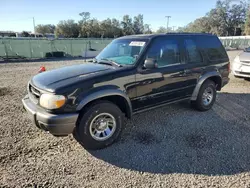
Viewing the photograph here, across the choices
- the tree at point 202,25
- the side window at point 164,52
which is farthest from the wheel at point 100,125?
the tree at point 202,25

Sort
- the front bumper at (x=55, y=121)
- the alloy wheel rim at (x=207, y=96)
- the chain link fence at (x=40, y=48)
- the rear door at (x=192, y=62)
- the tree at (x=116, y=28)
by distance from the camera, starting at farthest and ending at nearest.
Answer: the tree at (x=116, y=28)
the chain link fence at (x=40, y=48)
the alloy wheel rim at (x=207, y=96)
the rear door at (x=192, y=62)
the front bumper at (x=55, y=121)

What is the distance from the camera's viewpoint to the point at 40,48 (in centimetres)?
1964

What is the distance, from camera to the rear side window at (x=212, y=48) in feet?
15.0

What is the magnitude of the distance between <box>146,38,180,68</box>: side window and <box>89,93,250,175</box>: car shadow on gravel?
4.25ft

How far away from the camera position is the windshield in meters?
3.60

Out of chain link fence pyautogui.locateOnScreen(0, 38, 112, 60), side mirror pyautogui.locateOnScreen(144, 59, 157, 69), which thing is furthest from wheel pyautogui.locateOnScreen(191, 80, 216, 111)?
chain link fence pyautogui.locateOnScreen(0, 38, 112, 60)

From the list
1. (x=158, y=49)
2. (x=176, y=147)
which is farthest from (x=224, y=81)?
(x=176, y=147)

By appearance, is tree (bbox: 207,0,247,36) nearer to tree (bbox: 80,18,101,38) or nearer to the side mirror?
tree (bbox: 80,18,101,38)

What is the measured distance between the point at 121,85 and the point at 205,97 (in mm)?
2540

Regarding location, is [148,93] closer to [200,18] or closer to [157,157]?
[157,157]

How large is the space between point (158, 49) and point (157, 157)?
1965 millimetres

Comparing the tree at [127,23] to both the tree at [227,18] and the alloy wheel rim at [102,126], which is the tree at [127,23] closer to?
the tree at [227,18]

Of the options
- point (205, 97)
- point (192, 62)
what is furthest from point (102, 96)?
point (205, 97)

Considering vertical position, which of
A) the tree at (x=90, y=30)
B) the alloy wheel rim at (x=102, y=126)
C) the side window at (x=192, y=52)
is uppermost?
the tree at (x=90, y=30)
